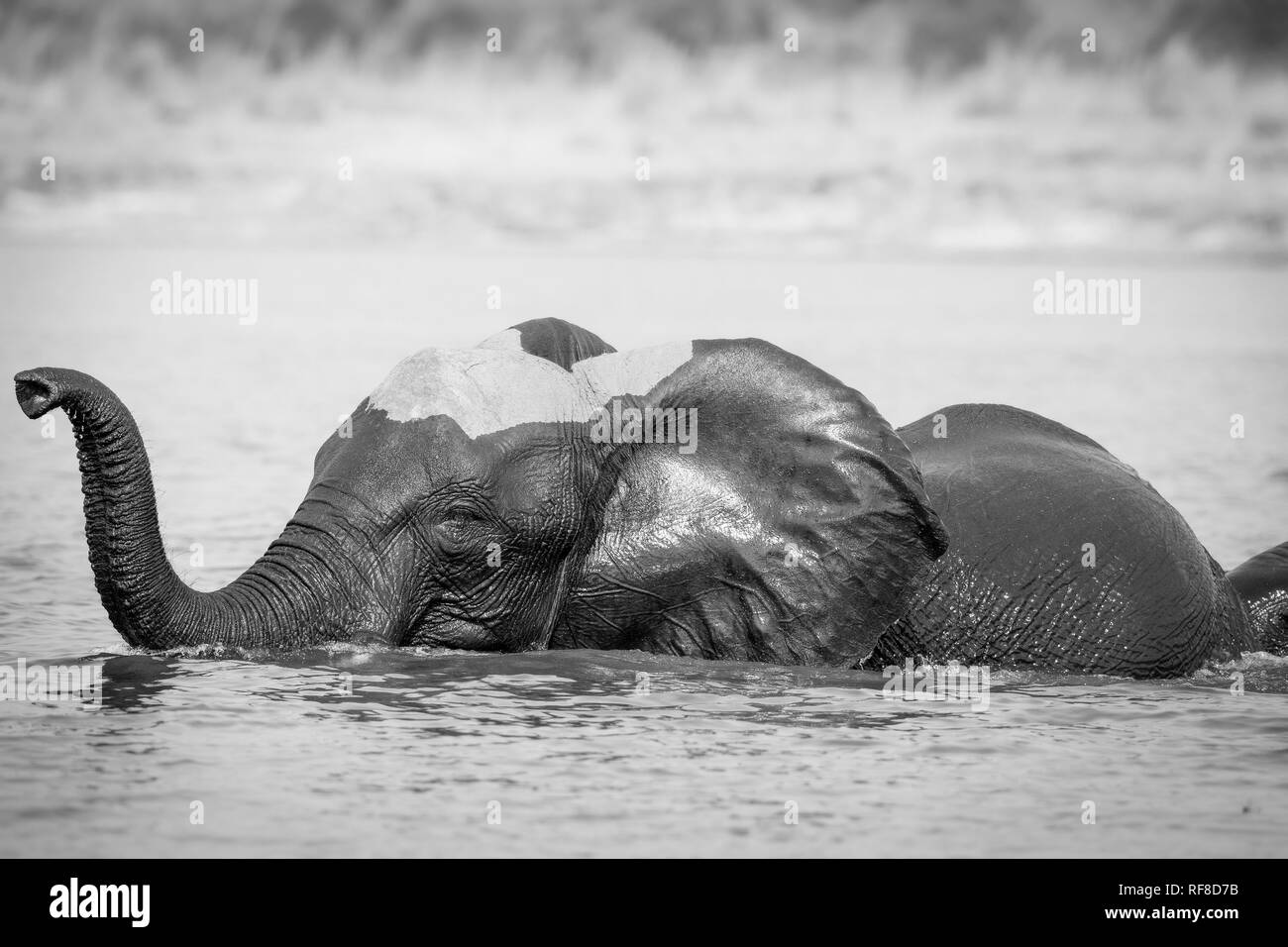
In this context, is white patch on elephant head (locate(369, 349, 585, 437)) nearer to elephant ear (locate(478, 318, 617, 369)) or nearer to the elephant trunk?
elephant ear (locate(478, 318, 617, 369))

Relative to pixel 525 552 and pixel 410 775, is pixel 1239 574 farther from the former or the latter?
pixel 410 775

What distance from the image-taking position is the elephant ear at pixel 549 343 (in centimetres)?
1002

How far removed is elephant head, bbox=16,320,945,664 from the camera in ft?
30.5

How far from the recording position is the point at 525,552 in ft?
31.2

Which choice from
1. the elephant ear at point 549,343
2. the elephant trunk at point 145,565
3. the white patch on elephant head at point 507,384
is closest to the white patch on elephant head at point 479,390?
the white patch on elephant head at point 507,384

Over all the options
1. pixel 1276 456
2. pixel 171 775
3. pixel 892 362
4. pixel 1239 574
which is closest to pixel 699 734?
pixel 171 775

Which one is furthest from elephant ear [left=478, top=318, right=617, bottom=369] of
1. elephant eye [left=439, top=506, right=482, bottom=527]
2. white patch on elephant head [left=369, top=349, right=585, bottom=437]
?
elephant eye [left=439, top=506, right=482, bottom=527]

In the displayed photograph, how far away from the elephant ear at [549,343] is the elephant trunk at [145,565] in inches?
57.4

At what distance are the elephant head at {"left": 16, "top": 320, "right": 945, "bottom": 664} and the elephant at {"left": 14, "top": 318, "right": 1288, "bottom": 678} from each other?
0.04ft

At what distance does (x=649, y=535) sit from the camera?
9805 mm

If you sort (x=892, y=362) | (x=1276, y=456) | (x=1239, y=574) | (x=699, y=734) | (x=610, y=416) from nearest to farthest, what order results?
(x=699, y=734), (x=610, y=416), (x=1239, y=574), (x=1276, y=456), (x=892, y=362)

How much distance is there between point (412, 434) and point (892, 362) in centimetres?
3422

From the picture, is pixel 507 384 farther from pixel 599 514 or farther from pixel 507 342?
pixel 599 514

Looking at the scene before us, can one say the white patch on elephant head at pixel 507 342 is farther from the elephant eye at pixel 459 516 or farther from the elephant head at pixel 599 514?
the elephant eye at pixel 459 516
